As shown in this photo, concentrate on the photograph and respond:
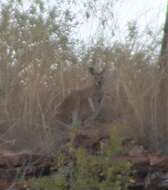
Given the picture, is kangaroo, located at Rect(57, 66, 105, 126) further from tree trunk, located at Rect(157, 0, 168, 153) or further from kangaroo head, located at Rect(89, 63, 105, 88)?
tree trunk, located at Rect(157, 0, 168, 153)

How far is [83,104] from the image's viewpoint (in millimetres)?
4176

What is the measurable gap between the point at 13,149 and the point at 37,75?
68 centimetres

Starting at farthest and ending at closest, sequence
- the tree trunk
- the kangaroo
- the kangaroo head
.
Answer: the kangaroo head < the kangaroo < the tree trunk

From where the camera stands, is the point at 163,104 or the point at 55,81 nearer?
the point at 163,104

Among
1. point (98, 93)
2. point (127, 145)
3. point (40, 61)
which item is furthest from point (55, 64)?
point (127, 145)

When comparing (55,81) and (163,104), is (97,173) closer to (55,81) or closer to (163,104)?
(163,104)

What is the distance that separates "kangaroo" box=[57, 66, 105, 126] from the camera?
13.2 feet

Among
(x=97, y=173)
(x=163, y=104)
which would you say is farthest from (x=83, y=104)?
(x=97, y=173)

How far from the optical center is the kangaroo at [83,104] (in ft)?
13.2

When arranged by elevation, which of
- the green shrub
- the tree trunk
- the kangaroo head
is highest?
the kangaroo head

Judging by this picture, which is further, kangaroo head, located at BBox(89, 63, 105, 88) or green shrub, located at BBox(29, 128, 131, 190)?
kangaroo head, located at BBox(89, 63, 105, 88)

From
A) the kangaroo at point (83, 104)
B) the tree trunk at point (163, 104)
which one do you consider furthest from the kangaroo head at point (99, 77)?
the tree trunk at point (163, 104)

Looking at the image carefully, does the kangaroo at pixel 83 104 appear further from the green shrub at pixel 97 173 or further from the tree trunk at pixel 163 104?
the green shrub at pixel 97 173

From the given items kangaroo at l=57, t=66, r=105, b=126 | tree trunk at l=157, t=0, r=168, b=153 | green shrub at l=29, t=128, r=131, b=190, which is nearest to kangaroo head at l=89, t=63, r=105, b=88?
kangaroo at l=57, t=66, r=105, b=126
